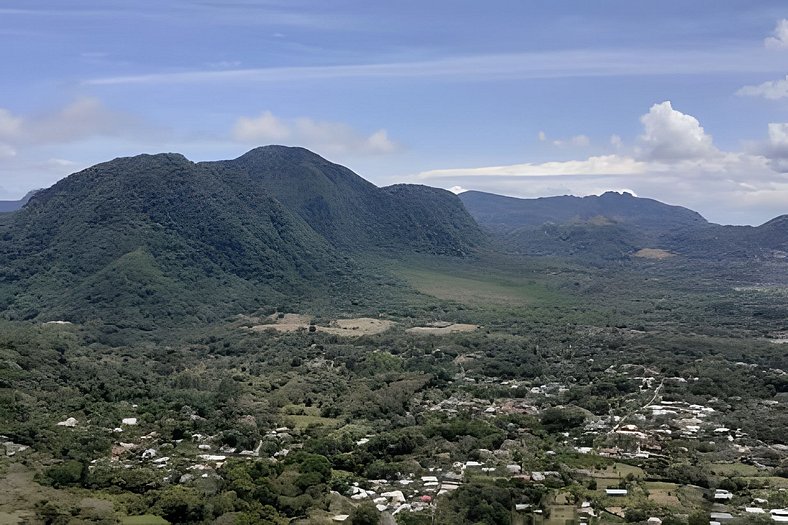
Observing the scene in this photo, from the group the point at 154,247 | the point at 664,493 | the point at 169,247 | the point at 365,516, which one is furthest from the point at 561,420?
the point at 169,247

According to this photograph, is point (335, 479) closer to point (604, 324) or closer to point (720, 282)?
point (604, 324)

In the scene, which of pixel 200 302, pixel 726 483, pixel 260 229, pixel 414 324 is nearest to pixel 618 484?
pixel 726 483

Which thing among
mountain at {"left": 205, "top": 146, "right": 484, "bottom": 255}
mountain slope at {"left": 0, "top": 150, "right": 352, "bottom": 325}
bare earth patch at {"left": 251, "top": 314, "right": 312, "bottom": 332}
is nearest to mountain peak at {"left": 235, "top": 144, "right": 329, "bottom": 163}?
mountain at {"left": 205, "top": 146, "right": 484, "bottom": 255}

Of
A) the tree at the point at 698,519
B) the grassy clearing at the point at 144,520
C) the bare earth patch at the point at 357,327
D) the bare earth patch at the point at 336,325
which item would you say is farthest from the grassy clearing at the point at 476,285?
the grassy clearing at the point at 144,520

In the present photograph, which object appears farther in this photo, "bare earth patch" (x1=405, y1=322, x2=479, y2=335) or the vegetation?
"bare earth patch" (x1=405, y1=322, x2=479, y2=335)

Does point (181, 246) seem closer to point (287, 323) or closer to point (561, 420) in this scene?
point (287, 323)

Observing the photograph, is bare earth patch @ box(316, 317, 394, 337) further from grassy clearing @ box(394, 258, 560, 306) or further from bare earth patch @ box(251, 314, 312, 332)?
grassy clearing @ box(394, 258, 560, 306)
